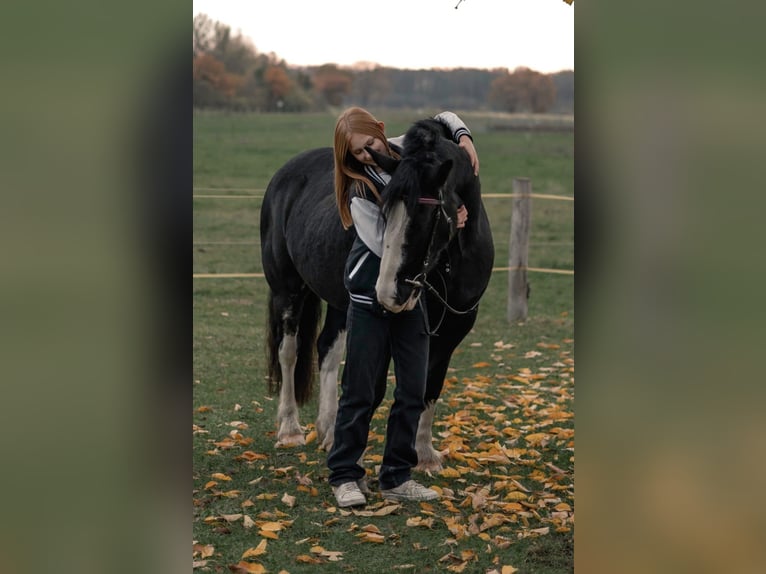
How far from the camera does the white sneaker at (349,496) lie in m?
3.99

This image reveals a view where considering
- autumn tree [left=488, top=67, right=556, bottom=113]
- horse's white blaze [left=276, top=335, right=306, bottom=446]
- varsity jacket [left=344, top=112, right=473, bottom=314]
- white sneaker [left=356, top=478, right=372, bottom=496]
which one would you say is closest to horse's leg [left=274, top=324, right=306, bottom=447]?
horse's white blaze [left=276, top=335, right=306, bottom=446]

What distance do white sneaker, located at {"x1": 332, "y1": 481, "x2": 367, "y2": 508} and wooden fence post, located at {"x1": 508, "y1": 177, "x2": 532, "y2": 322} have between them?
5.10 meters

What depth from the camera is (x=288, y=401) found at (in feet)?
16.7

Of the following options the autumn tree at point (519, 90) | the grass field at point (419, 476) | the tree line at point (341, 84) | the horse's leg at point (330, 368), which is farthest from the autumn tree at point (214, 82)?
the horse's leg at point (330, 368)

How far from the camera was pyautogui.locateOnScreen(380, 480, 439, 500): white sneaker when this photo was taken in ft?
13.5

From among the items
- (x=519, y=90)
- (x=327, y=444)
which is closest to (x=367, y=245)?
(x=327, y=444)

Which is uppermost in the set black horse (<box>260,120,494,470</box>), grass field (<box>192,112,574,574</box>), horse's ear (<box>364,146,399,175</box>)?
horse's ear (<box>364,146,399,175</box>)

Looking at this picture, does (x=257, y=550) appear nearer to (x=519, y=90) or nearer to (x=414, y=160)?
(x=414, y=160)

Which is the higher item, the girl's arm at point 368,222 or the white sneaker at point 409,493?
the girl's arm at point 368,222

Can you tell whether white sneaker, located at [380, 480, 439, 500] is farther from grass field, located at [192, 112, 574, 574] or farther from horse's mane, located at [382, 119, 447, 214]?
horse's mane, located at [382, 119, 447, 214]

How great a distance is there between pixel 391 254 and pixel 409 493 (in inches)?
44.8

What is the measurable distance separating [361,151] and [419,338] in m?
0.80

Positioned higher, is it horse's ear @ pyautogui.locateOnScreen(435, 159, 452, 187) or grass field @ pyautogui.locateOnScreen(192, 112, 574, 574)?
horse's ear @ pyautogui.locateOnScreen(435, 159, 452, 187)

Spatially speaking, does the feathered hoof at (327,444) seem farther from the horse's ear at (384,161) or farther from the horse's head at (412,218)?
the horse's ear at (384,161)
